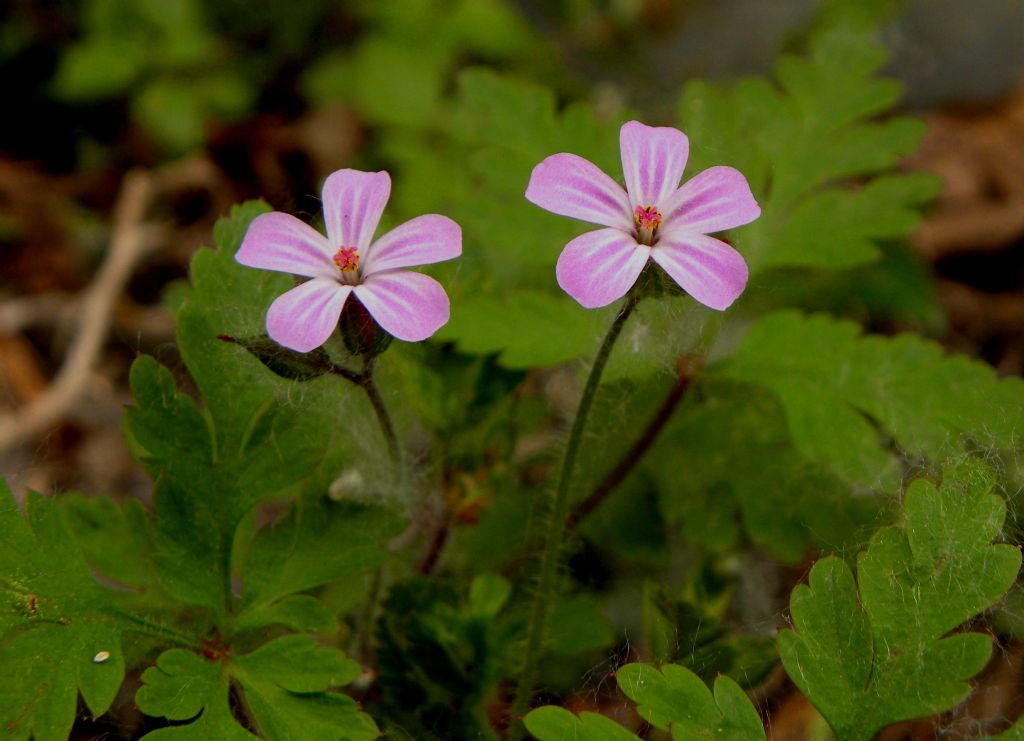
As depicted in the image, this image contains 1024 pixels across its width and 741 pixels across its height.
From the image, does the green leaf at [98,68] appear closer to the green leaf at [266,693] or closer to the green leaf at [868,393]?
the green leaf at [868,393]

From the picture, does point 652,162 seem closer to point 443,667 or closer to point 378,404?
point 378,404

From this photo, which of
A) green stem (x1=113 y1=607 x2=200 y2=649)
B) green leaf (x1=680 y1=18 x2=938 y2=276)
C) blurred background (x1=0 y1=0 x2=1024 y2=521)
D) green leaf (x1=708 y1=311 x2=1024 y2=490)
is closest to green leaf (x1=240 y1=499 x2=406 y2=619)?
green stem (x1=113 y1=607 x2=200 y2=649)

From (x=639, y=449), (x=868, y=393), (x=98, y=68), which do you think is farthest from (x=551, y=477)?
(x=98, y=68)

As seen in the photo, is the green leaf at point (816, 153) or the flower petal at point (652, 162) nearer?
the flower petal at point (652, 162)

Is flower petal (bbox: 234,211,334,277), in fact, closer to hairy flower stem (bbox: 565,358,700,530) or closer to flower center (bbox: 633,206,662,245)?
flower center (bbox: 633,206,662,245)

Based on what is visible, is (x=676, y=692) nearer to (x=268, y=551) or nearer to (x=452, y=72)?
(x=268, y=551)

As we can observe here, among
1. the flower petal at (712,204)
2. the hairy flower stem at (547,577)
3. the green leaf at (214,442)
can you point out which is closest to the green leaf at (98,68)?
→ the green leaf at (214,442)
